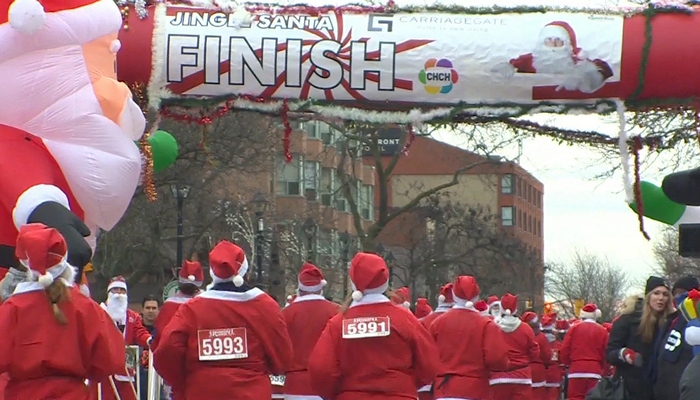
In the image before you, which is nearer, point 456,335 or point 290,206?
point 456,335

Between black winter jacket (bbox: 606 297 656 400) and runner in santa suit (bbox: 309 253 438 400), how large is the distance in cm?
339

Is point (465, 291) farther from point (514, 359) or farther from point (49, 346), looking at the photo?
point (49, 346)

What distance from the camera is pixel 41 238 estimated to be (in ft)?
27.4

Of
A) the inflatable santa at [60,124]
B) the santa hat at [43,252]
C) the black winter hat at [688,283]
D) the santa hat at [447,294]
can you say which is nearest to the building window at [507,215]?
the santa hat at [447,294]

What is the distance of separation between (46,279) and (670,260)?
60.6m

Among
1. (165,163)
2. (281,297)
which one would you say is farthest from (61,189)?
(281,297)

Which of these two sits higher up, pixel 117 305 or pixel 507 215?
pixel 507 215

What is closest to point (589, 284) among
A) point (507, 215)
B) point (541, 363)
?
point (507, 215)

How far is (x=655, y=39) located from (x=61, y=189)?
4.35 m

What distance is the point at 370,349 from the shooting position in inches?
399

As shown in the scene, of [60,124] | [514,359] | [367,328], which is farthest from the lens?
[514,359]

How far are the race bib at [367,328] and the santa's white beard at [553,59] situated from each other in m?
2.26

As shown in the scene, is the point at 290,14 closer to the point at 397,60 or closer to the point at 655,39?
the point at 397,60

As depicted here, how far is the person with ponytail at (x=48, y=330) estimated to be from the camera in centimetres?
839
